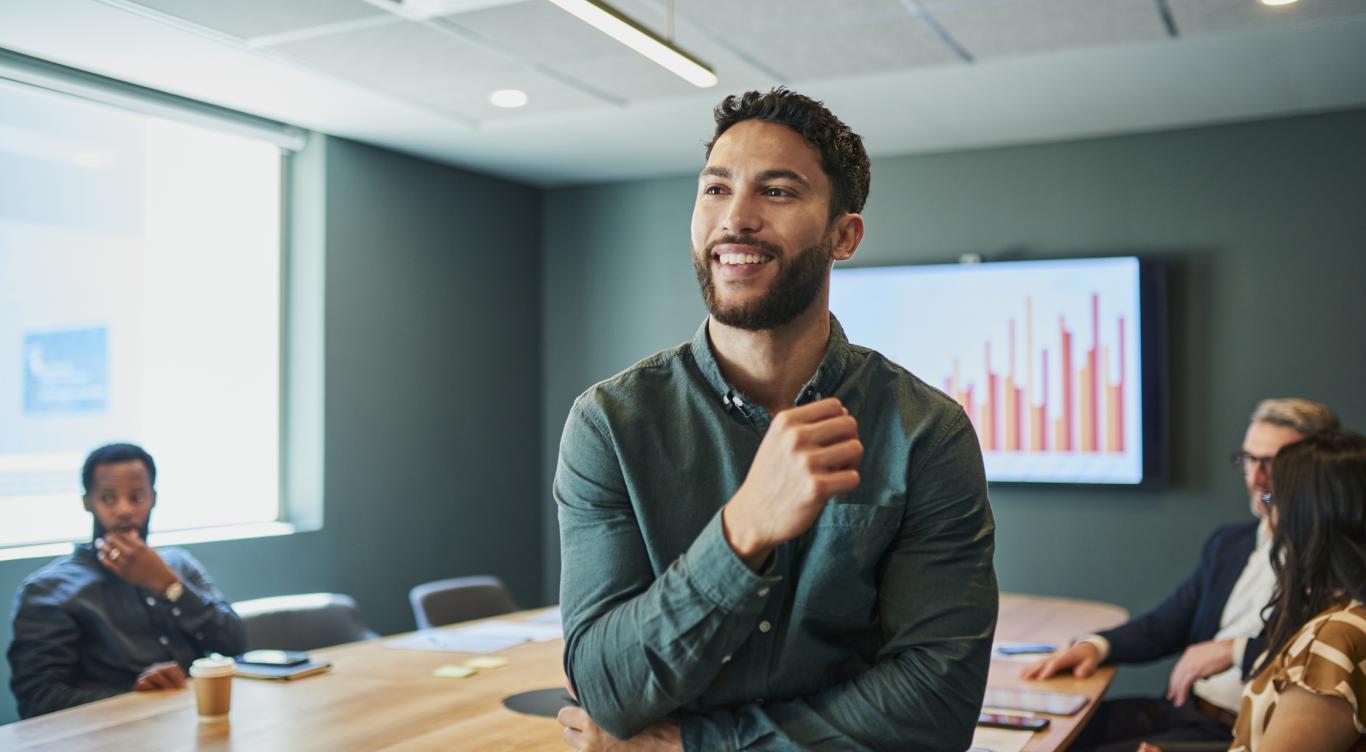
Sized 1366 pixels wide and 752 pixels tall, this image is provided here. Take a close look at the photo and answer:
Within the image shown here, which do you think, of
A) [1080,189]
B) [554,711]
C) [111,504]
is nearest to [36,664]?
[111,504]

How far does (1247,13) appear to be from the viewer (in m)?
3.65

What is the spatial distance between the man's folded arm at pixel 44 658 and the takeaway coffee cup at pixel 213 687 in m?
0.82

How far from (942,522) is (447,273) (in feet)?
16.0

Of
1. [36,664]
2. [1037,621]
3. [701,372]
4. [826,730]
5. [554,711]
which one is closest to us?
[826,730]

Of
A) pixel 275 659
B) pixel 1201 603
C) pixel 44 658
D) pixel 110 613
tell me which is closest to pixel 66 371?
pixel 110 613

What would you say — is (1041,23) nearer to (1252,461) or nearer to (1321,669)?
(1252,461)

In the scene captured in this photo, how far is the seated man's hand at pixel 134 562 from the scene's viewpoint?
3.15 m

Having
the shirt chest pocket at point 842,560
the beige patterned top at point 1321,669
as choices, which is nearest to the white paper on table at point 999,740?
the beige patterned top at point 1321,669

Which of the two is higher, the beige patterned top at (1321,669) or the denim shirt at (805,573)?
the denim shirt at (805,573)

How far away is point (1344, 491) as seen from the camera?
7.16 ft

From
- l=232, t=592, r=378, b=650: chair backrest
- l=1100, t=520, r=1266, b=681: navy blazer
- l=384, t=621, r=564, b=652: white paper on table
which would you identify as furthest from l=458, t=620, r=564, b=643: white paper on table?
l=1100, t=520, r=1266, b=681: navy blazer

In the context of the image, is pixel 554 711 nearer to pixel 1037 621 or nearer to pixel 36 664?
pixel 36 664

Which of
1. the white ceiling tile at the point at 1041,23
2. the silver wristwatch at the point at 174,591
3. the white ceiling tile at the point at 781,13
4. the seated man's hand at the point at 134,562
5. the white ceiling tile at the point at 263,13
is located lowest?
the silver wristwatch at the point at 174,591

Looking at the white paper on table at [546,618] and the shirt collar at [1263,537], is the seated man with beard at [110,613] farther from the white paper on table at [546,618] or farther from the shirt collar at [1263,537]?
the shirt collar at [1263,537]
